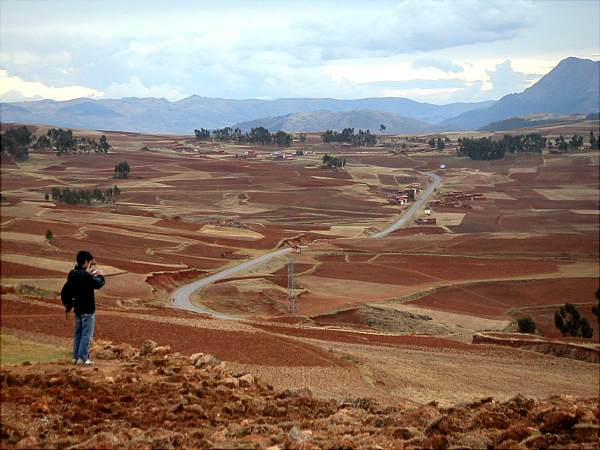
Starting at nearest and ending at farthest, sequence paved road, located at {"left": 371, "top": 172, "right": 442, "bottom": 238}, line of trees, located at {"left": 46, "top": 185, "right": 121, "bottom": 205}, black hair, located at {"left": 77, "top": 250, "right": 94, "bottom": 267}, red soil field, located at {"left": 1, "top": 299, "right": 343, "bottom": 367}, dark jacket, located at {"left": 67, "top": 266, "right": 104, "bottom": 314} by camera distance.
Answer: black hair, located at {"left": 77, "top": 250, "right": 94, "bottom": 267} < dark jacket, located at {"left": 67, "top": 266, "right": 104, "bottom": 314} < red soil field, located at {"left": 1, "top": 299, "right": 343, "bottom": 367} < line of trees, located at {"left": 46, "top": 185, "right": 121, "bottom": 205} < paved road, located at {"left": 371, "top": 172, "right": 442, "bottom": 238}

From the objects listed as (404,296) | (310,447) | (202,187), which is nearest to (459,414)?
(310,447)

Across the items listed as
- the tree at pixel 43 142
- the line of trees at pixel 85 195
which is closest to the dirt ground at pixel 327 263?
the line of trees at pixel 85 195

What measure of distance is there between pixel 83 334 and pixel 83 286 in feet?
4.11

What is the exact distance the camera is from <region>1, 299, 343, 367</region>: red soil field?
72.4ft

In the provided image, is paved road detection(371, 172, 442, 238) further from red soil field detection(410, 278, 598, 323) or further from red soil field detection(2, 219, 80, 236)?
red soil field detection(2, 219, 80, 236)

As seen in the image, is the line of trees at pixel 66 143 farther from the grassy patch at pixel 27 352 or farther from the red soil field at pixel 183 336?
the grassy patch at pixel 27 352

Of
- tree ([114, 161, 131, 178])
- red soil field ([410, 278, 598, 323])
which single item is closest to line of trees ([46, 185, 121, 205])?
tree ([114, 161, 131, 178])

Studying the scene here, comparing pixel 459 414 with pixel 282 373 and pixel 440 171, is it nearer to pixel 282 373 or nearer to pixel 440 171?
pixel 282 373

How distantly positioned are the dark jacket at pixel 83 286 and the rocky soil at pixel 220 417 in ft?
4.48

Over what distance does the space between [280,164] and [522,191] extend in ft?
182

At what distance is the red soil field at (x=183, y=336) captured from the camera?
2206cm

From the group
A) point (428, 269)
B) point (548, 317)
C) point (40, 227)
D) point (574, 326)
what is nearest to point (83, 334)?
point (574, 326)

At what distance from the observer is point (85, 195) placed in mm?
88250

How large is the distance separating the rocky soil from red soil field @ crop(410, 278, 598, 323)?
36.2 metres
